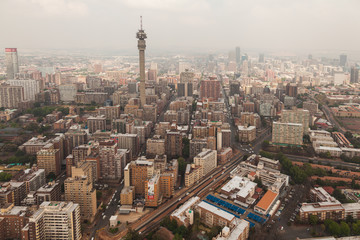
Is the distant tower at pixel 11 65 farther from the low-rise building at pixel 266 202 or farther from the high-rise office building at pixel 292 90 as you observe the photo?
the low-rise building at pixel 266 202

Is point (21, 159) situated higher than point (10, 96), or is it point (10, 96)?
point (10, 96)

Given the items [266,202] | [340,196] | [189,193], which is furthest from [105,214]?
[340,196]

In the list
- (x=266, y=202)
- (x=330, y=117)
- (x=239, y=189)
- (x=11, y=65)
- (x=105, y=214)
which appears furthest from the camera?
(x=11, y=65)

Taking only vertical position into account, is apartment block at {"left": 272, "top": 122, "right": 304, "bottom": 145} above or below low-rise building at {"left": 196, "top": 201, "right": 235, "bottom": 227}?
above

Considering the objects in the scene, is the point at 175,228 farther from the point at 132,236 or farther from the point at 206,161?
the point at 206,161

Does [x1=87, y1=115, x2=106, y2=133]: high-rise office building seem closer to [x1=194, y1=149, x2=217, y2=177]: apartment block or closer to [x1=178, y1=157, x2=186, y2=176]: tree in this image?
[x1=178, y1=157, x2=186, y2=176]: tree

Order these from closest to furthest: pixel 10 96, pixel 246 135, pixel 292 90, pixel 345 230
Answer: pixel 345 230 → pixel 246 135 → pixel 10 96 → pixel 292 90

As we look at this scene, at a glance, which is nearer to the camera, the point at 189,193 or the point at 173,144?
the point at 189,193

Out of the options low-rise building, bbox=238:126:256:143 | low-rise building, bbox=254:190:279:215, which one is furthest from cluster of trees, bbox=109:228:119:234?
low-rise building, bbox=238:126:256:143

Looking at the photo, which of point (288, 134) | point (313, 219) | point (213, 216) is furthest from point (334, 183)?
point (213, 216)

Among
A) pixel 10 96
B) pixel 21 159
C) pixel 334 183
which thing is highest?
pixel 10 96
